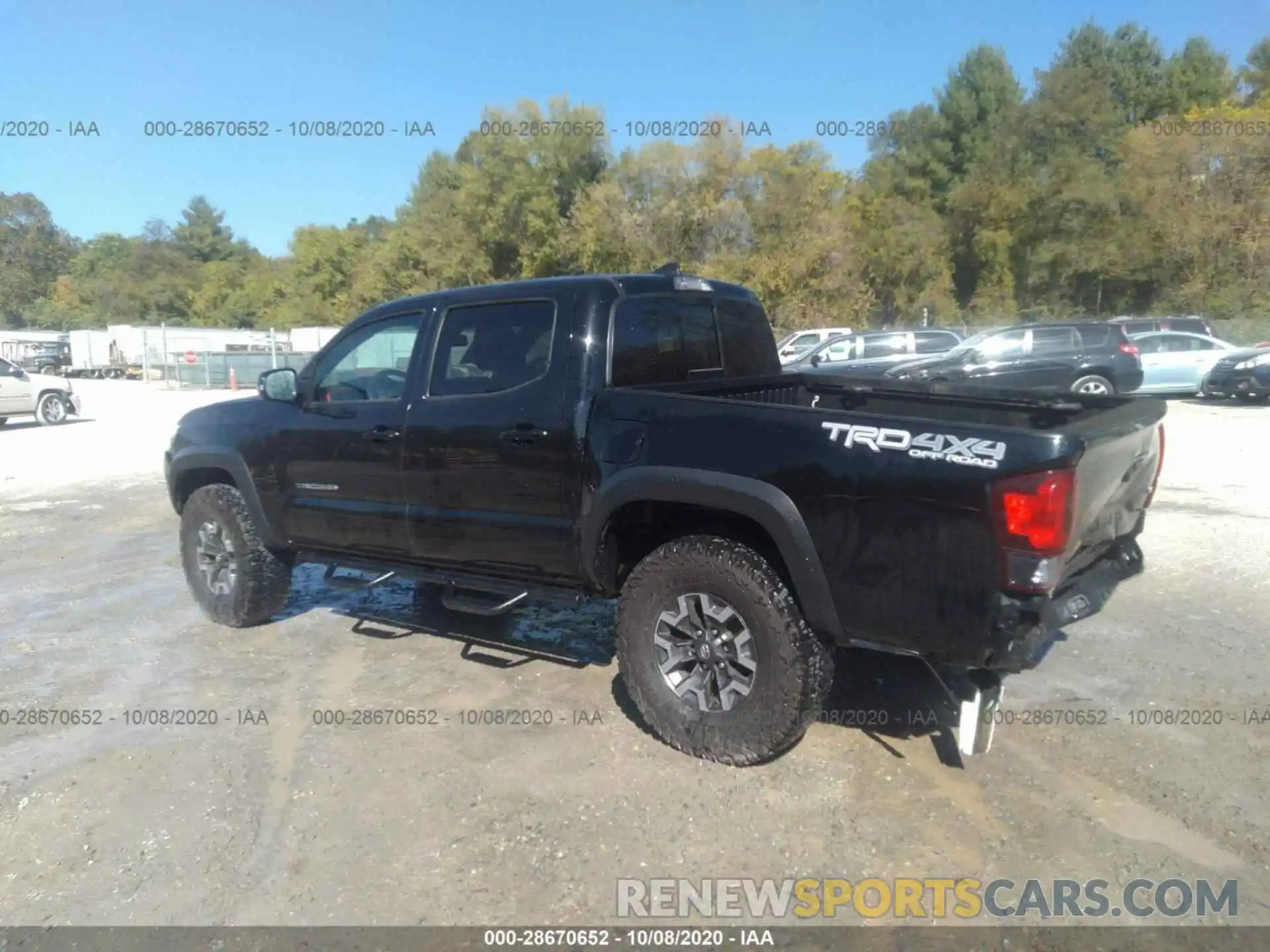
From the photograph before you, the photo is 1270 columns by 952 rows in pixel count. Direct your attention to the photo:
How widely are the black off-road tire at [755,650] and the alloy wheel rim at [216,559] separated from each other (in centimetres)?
296

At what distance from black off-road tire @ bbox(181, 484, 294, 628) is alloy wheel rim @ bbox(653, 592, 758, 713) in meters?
2.87

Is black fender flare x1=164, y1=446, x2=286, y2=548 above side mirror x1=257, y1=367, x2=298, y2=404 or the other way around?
the other way around

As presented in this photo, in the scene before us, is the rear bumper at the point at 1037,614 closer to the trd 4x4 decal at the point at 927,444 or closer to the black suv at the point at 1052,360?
the trd 4x4 decal at the point at 927,444

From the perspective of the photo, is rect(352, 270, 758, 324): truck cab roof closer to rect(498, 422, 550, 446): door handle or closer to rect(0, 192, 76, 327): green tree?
rect(498, 422, 550, 446): door handle

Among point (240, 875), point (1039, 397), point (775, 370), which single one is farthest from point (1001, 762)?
point (240, 875)

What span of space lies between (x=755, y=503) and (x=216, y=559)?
3925 millimetres

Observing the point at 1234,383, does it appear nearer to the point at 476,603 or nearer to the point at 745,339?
the point at 745,339

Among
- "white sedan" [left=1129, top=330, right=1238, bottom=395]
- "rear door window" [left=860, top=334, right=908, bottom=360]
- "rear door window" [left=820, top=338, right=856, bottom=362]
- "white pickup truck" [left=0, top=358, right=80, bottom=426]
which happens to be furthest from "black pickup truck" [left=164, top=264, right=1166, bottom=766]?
"white sedan" [left=1129, top=330, right=1238, bottom=395]

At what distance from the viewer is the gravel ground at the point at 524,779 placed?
3.24 m

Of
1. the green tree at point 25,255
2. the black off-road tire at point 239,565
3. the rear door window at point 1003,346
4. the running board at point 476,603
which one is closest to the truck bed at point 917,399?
the running board at point 476,603

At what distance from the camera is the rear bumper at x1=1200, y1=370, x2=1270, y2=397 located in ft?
55.6

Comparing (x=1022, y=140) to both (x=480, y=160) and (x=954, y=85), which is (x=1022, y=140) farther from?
(x=480, y=160)

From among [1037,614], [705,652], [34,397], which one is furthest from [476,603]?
[34,397]

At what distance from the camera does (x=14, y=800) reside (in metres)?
3.88
